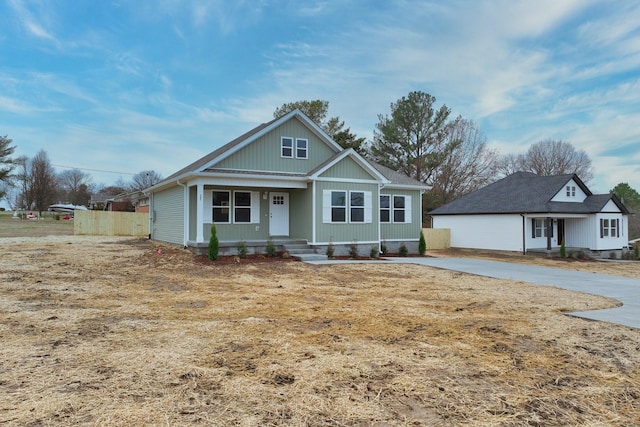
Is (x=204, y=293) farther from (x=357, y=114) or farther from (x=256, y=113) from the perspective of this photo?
(x=357, y=114)

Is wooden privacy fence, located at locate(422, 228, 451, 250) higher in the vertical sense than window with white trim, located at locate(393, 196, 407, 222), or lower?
lower

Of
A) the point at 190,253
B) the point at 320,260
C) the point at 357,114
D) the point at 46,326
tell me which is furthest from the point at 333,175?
the point at 357,114

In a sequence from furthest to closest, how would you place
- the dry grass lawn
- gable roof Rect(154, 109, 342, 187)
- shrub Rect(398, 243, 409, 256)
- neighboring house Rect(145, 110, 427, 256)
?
shrub Rect(398, 243, 409, 256) < neighboring house Rect(145, 110, 427, 256) < gable roof Rect(154, 109, 342, 187) < the dry grass lawn

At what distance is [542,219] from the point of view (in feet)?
80.2

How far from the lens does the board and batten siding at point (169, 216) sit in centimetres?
1648

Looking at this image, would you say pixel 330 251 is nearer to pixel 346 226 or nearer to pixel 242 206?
pixel 346 226

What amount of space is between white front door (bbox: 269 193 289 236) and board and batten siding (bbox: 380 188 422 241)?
14.7ft

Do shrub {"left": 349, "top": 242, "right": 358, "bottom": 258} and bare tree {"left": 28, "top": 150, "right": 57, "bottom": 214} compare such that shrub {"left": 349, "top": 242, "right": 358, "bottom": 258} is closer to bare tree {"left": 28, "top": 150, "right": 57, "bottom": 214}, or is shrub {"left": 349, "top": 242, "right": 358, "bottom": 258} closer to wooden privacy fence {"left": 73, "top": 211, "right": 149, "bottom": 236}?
wooden privacy fence {"left": 73, "top": 211, "right": 149, "bottom": 236}

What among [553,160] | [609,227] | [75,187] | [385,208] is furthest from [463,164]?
[75,187]

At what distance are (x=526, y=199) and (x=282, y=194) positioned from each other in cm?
1599

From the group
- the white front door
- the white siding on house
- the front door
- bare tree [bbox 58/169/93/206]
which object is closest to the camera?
the white front door

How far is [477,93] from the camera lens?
72.4ft

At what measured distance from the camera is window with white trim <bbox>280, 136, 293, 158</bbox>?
628 inches

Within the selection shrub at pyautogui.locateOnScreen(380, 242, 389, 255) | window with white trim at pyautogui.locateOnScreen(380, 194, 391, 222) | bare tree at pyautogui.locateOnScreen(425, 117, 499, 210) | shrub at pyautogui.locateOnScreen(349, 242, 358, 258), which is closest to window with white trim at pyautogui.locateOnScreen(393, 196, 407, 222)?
window with white trim at pyautogui.locateOnScreen(380, 194, 391, 222)
